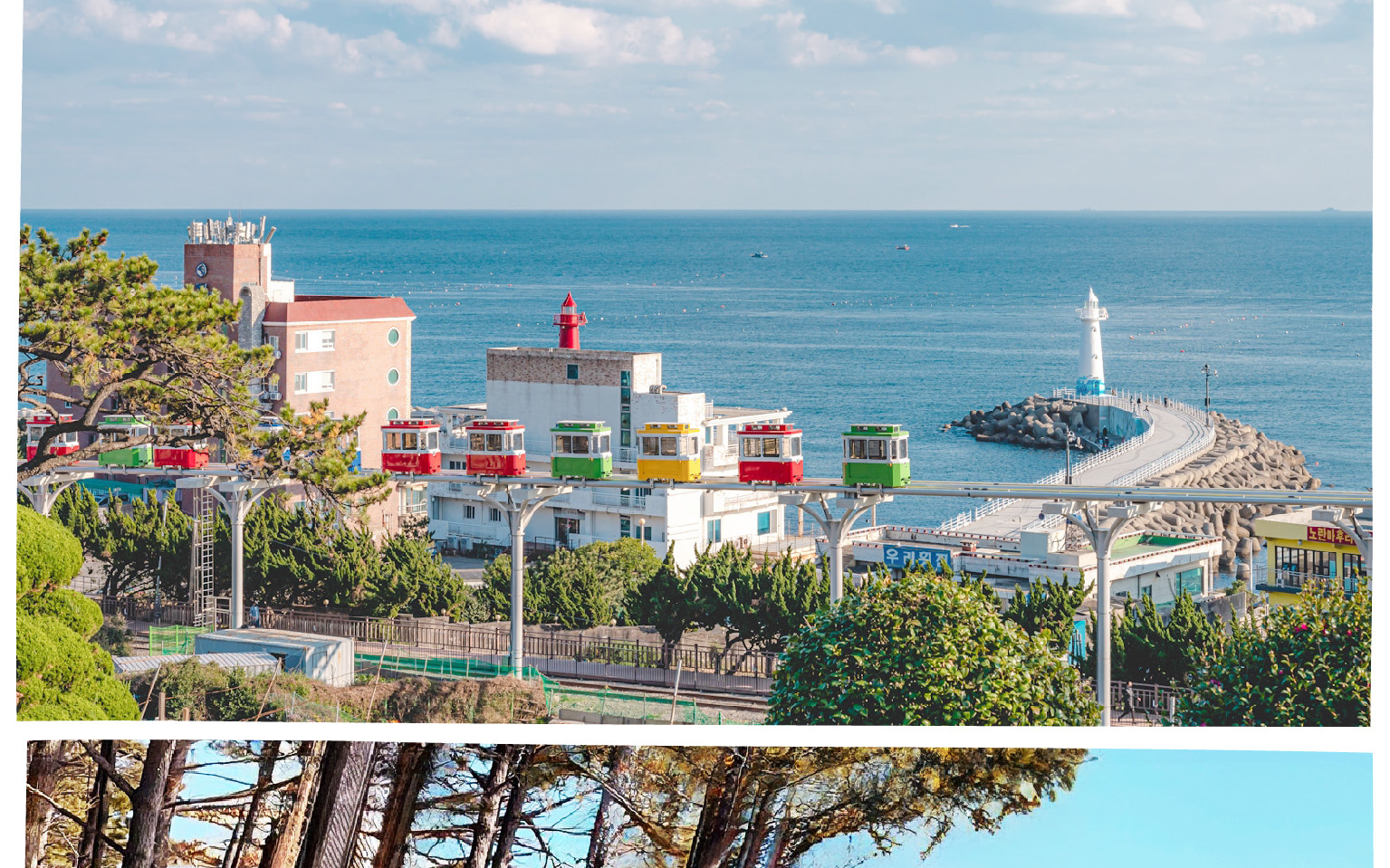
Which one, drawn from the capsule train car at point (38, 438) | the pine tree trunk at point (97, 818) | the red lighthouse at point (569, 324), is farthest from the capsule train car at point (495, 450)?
the red lighthouse at point (569, 324)

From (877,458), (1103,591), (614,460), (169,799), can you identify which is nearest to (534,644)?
(877,458)

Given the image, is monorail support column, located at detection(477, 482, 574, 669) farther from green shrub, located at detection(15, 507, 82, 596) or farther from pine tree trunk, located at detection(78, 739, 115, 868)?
pine tree trunk, located at detection(78, 739, 115, 868)

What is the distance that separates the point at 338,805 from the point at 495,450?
14.8 metres

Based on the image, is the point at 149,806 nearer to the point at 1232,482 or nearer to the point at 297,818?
the point at 297,818

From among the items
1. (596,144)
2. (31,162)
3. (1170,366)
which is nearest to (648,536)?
(1170,366)

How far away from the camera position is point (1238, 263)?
453ft

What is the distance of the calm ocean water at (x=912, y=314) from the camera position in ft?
251

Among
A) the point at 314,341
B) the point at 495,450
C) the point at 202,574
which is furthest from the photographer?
the point at 314,341

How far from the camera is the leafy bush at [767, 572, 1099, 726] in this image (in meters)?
13.8

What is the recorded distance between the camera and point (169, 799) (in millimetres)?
7477

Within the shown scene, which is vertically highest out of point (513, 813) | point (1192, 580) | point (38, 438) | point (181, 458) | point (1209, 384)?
point (1209, 384)

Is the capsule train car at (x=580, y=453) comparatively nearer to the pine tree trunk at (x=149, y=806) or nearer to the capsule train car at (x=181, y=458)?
the capsule train car at (x=181, y=458)

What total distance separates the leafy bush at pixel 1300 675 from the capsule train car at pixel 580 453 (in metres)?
8.22

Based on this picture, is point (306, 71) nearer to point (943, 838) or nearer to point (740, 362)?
point (740, 362)
